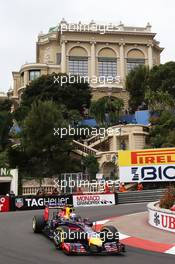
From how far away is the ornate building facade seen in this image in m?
85.9

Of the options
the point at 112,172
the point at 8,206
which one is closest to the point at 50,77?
the point at 112,172

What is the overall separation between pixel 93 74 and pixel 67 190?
4906cm

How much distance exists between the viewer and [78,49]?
88.1m

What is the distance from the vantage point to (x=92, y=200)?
30.5 meters

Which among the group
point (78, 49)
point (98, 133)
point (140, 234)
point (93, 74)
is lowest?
point (140, 234)

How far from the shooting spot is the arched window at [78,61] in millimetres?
87494

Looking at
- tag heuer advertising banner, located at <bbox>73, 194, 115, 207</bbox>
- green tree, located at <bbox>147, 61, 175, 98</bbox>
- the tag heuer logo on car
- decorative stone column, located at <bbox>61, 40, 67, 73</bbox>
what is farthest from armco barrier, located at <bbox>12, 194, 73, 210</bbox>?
decorative stone column, located at <bbox>61, 40, 67, 73</bbox>

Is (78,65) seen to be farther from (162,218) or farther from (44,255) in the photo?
(44,255)

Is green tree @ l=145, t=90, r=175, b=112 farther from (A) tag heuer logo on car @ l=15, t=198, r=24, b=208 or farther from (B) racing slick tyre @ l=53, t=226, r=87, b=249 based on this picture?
(B) racing slick tyre @ l=53, t=226, r=87, b=249

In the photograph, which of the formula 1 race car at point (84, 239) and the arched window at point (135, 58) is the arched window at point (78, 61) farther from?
the formula 1 race car at point (84, 239)

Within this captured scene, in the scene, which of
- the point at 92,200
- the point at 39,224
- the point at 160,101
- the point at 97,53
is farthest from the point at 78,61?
the point at 39,224

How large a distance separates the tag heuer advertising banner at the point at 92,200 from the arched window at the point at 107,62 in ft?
195

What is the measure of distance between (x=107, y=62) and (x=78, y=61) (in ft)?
20.7

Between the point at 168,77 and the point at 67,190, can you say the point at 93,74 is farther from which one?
the point at 67,190
